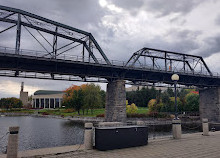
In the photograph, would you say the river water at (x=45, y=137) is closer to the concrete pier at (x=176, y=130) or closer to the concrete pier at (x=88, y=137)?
the concrete pier at (x=88, y=137)

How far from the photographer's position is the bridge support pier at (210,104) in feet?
156

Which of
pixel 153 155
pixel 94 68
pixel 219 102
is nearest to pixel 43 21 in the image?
pixel 94 68

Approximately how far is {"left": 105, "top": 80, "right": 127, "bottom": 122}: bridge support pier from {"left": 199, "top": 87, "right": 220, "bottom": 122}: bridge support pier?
30.9 m

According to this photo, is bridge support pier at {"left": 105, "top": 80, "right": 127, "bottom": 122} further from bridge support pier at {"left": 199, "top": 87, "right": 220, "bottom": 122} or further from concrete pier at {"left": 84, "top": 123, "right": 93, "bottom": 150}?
bridge support pier at {"left": 199, "top": 87, "right": 220, "bottom": 122}

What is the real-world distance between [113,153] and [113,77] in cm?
2442

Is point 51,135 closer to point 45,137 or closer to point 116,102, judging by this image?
point 45,137

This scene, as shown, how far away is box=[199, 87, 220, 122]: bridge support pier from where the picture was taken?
47.4 m

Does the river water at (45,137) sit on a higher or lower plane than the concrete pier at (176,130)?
lower

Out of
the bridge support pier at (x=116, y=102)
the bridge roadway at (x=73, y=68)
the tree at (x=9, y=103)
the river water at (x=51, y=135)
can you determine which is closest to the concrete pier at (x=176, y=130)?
the river water at (x=51, y=135)

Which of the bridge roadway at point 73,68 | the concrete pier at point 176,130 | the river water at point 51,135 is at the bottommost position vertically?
the river water at point 51,135

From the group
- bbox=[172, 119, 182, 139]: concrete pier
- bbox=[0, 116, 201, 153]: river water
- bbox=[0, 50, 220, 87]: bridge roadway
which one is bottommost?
bbox=[0, 116, 201, 153]: river water

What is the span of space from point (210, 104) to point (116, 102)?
108ft

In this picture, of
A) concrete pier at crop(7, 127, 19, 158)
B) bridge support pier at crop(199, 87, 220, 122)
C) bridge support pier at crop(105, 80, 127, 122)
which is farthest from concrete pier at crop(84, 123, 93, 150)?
bridge support pier at crop(199, 87, 220, 122)

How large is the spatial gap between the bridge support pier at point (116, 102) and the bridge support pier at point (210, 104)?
30897mm
